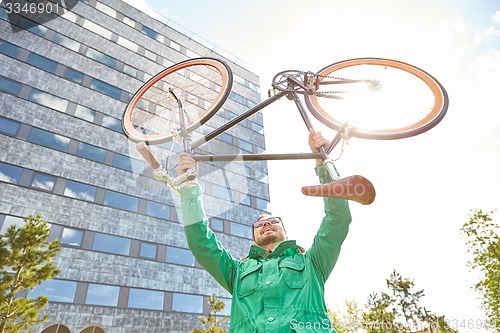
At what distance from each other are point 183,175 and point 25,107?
2507cm

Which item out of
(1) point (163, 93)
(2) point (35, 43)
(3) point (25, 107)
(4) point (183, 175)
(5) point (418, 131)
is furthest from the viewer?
(2) point (35, 43)

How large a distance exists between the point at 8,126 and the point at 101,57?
10.8 metres

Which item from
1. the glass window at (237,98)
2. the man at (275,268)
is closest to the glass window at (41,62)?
the glass window at (237,98)

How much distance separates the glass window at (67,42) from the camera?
26.7m

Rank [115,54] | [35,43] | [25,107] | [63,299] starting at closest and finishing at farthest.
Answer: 1. [63,299]
2. [25,107]
3. [35,43]
4. [115,54]

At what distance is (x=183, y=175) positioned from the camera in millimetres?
3264

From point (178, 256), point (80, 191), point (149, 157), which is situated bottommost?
point (149, 157)

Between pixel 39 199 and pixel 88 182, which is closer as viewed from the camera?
pixel 39 199

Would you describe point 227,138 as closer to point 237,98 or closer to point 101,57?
point 237,98

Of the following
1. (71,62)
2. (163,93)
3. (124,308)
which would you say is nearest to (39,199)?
(124,308)

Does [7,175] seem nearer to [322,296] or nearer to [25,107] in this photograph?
[25,107]

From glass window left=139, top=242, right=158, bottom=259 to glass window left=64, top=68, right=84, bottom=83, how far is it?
14887 mm

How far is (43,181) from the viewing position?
2092 cm

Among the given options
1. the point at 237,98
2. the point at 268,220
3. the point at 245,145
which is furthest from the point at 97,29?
the point at 268,220
